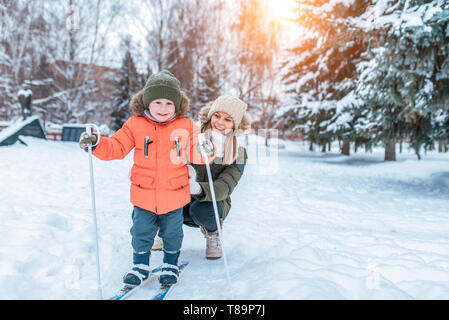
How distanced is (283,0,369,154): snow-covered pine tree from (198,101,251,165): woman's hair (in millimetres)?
8632

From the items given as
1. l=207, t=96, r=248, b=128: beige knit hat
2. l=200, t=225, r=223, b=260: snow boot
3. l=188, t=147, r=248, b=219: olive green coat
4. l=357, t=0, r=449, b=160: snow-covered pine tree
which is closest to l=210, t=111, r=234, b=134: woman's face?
l=207, t=96, r=248, b=128: beige knit hat

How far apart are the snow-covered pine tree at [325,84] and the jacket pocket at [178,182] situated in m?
9.43

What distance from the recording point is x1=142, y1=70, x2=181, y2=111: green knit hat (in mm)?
2096

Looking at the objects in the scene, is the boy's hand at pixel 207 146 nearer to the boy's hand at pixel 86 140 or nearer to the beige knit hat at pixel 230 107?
the beige knit hat at pixel 230 107

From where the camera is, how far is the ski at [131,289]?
183cm

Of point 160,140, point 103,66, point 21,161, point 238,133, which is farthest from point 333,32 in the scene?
point 103,66

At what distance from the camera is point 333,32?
6.72 meters

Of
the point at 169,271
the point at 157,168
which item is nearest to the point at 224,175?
the point at 157,168

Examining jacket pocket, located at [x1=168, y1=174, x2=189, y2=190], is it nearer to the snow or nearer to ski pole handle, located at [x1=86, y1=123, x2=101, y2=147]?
ski pole handle, located at [x1=86, y1=123, x2=101, y2=147]

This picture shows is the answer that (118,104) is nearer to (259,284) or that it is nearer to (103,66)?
(103,66)

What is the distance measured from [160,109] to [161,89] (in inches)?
6.0

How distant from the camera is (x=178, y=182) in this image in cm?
209
